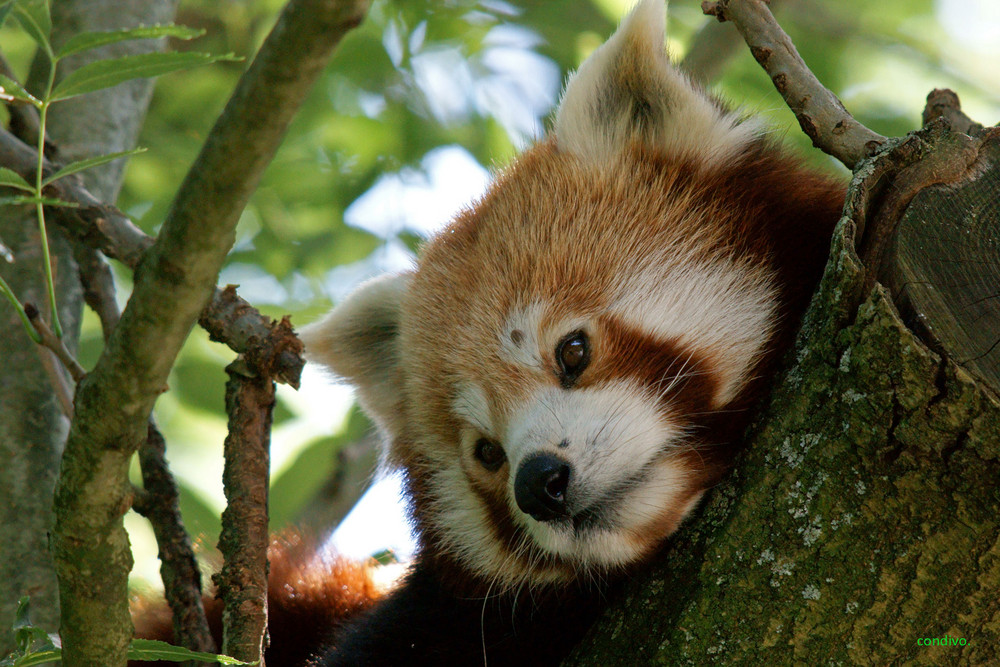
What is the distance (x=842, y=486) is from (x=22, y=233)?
292 cm

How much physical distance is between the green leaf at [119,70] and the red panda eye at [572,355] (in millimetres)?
1351

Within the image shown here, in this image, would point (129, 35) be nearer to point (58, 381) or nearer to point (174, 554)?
point (58, 381)

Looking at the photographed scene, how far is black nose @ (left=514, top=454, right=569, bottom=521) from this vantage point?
233 centimetres

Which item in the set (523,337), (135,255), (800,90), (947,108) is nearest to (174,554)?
(135,255)

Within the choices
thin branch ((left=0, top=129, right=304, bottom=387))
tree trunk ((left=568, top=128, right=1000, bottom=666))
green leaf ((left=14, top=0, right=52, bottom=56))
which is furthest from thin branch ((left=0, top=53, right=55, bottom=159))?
tree trunk ((left=568, top=128, right=1000, bottom=666))

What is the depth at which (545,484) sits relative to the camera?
7.64 ft

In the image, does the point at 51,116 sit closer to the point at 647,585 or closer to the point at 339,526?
the point at 339,526

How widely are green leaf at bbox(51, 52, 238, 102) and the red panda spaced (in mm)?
1299

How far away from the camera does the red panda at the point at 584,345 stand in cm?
240

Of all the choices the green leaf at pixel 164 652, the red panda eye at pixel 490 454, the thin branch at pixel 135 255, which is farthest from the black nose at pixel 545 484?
the green leaf at pixel 164 652

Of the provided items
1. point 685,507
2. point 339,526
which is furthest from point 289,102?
point 339,526

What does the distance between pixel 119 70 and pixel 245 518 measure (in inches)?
43.1

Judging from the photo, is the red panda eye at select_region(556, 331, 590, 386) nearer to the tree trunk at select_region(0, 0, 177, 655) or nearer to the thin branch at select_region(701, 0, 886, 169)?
the thin branch at select_region(701, 0, 886, 169)

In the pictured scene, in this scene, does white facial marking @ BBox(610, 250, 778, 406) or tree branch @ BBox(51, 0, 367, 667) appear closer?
tree branch @ BBox(51, 0, 367, 667)
